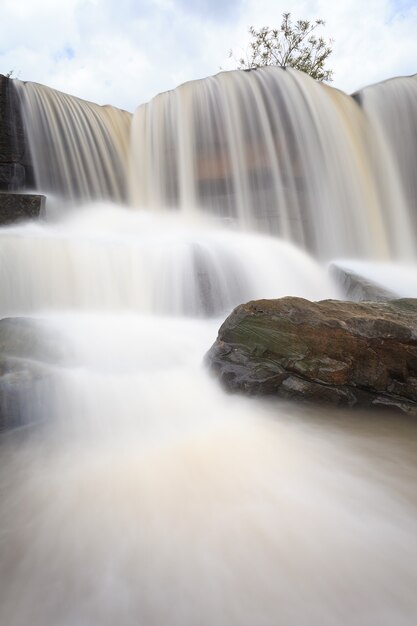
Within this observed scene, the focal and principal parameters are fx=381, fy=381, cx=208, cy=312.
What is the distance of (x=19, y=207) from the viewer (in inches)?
258

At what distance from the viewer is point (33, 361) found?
3.00m

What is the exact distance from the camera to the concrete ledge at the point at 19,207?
21.2ft

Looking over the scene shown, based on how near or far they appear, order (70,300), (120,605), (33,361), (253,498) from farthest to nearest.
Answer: (70,300), (33,361), (253,498), (120,605)

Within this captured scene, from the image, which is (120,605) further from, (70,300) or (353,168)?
(353,168)

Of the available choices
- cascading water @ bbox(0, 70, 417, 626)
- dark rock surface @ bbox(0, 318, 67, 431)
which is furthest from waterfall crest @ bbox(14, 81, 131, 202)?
dark rock surface @ bbox(0, 318, 67, 431)

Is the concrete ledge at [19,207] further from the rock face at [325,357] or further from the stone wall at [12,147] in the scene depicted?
the rock face at [325,357]

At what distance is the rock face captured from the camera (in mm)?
3123

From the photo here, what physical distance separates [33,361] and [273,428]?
1.92 metres

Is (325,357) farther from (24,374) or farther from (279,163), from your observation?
(279,163)

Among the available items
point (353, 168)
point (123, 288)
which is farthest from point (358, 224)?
point (123, 288)

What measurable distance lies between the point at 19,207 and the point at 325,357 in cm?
584

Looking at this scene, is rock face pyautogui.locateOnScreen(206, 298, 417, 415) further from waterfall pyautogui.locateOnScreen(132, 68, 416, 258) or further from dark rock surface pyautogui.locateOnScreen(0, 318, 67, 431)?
waterfall pyautogui.locateOnScreen(132, 68, 416, 258)

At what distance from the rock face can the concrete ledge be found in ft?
16.4

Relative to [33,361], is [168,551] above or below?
below
